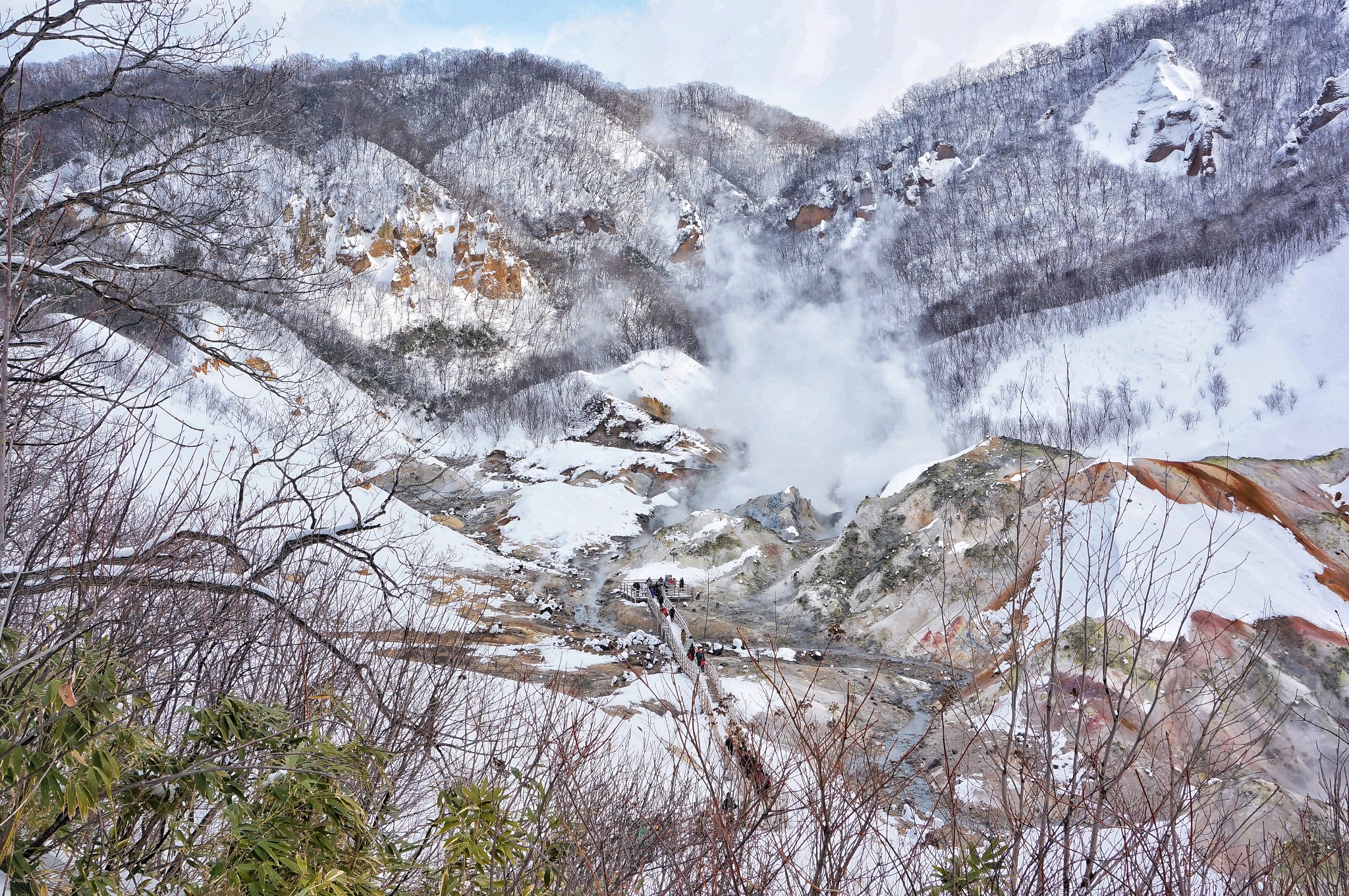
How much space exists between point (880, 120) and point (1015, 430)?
71663 mm

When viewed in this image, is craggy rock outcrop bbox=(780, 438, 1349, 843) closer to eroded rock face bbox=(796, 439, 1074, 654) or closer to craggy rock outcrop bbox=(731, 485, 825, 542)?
eroded rock face bbox=(796, 439, 1074, 654)

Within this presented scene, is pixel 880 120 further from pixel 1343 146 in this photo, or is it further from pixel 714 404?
pixel 714 404

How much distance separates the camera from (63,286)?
16.8ft

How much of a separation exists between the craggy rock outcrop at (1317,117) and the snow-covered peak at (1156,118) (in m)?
5.17

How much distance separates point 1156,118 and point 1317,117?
600 inches

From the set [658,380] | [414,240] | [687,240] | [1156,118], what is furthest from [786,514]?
[1156,118]

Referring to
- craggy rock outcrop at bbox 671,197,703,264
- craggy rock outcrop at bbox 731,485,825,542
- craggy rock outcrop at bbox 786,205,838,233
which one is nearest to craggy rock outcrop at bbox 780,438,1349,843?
craggy rock outcrop at bbox 731,485,825,542

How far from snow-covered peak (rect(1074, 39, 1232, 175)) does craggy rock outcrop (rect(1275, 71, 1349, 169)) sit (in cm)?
517

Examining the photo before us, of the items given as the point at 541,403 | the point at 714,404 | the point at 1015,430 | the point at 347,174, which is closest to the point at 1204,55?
the point at 1015,430

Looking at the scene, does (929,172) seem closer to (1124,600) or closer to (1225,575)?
(1225,575)

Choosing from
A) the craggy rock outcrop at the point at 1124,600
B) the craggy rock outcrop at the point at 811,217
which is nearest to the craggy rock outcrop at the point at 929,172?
the craggy rock outcrop at the point at 811,217

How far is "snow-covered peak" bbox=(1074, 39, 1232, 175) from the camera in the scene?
58.7 m

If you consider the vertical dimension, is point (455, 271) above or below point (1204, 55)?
below

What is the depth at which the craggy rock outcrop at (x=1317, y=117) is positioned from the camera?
49.6m
